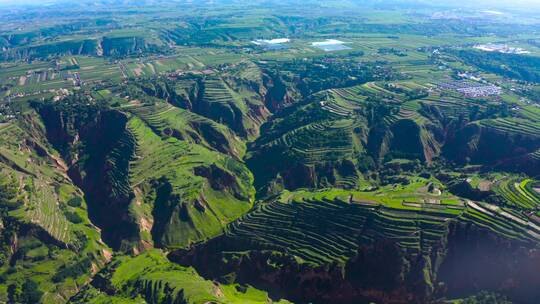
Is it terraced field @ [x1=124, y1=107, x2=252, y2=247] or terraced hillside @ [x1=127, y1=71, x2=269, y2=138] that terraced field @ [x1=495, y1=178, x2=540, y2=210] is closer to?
terraced field @ [x1=124, y1=107, x2=252, y2=247]

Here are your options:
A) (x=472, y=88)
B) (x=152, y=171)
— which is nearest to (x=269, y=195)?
(x=152, y=171)

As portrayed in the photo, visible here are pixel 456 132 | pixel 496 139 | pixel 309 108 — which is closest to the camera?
pixel 496 139

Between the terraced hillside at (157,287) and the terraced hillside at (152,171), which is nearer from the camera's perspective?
the terraced hillside at (157,287)

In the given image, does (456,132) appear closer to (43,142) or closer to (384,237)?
(384,237)

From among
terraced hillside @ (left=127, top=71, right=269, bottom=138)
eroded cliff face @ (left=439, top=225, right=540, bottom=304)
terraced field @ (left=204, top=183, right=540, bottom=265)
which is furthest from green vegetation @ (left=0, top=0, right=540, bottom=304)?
terraced hillside @ (left=127, top=71, right=269, bottom=138)

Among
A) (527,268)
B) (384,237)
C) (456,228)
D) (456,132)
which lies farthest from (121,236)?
(456,132)

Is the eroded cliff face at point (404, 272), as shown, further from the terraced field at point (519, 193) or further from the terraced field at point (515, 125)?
the terraced field at point (515, 125)

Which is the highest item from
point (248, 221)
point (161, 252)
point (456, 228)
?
point (456, 228)

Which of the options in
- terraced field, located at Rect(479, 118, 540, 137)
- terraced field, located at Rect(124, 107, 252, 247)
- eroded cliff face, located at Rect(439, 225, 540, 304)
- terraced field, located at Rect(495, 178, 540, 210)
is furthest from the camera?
terraced field, located at Rect(479, 118, 540, 137)

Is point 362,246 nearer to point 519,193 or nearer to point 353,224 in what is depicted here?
point 353,224

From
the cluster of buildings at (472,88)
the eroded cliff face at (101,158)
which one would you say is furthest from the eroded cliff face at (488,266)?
the cluster of buildings at (472,88)

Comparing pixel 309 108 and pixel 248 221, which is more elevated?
pixel 309 108
